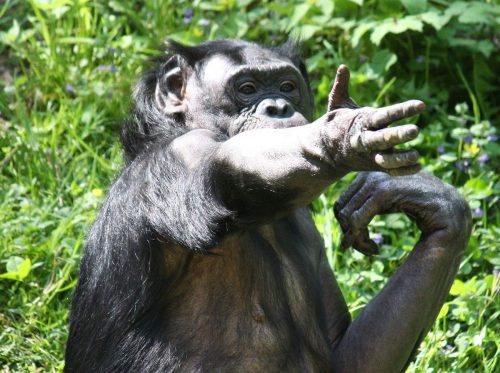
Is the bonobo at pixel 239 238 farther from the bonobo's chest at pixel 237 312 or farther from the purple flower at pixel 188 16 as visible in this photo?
the purple flower at pixel 188 16

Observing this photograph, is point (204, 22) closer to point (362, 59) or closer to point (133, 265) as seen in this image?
point (362, 59)

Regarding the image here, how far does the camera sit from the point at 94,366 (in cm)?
475

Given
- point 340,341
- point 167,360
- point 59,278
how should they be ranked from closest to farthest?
point 167,360 < point 340,341 < point 59,278

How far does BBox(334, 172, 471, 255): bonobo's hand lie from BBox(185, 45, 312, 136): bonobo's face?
47 centimetres

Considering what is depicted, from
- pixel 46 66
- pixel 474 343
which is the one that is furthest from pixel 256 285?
pixel 46 66

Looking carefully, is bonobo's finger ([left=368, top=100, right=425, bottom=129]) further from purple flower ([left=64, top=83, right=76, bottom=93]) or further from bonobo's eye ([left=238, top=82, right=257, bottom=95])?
purple flower ([left=64, top=83, right=76, bottom=93])

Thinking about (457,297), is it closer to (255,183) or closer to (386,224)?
(386,224)

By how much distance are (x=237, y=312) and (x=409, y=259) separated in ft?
3.13

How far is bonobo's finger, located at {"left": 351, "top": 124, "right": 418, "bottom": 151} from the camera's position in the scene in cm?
328

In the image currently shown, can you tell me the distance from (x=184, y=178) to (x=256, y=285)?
30.6 inches

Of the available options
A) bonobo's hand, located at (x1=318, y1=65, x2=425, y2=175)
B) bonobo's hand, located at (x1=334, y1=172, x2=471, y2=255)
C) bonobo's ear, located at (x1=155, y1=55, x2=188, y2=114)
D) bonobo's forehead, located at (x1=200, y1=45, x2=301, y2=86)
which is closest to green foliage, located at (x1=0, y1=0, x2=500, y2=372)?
bonobo's ear, located at (x1=155, y1=55, x2=188, y2=114)

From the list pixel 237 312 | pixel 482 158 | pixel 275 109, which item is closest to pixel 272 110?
pixel 275 109

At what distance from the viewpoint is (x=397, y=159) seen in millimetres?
3375

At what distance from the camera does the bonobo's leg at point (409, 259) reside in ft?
16.4
